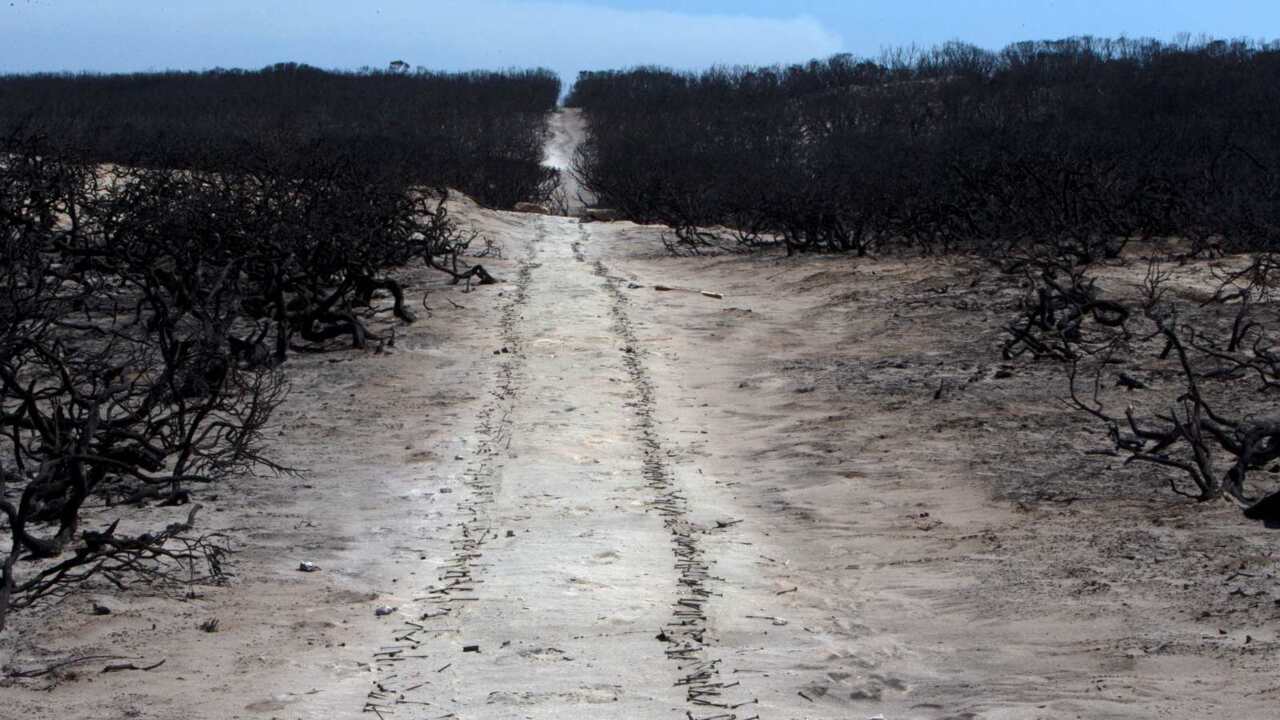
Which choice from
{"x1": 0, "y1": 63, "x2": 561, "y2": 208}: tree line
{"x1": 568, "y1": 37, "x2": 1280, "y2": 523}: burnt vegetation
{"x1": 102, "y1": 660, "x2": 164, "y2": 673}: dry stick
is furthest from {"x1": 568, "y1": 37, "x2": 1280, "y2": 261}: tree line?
{"x1": 102, "y1": 660, "x2": 164, "y2": 673}: dry stick

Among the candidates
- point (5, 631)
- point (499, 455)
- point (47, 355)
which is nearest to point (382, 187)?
point (499, 455)

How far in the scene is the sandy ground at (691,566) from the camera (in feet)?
16.4

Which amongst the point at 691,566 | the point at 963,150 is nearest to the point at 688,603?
the point at 691,566

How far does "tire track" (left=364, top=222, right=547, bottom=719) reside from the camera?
501 cm

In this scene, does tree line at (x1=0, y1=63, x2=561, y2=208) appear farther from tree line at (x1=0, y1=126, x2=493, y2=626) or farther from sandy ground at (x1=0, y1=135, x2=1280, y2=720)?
sandy ground at (x1=0, y1=135, x2=1280, y2=720)

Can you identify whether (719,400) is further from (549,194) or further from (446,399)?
(549,194)

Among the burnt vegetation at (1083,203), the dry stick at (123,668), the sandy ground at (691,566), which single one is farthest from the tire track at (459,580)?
the burnt vegetation at (1083,203)

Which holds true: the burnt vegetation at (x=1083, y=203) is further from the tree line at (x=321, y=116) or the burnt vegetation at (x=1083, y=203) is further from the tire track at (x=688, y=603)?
the tree line at (x=321, y=116)

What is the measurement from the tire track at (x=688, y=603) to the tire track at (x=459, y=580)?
839 mm

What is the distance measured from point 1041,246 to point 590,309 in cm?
728

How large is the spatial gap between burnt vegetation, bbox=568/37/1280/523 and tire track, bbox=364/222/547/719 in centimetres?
321

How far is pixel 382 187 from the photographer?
1912cm

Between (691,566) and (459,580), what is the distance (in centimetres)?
107

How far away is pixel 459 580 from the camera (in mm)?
6449
